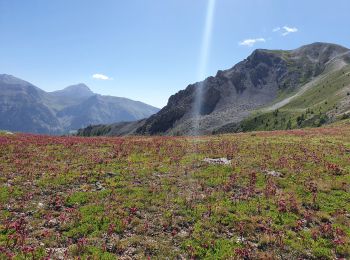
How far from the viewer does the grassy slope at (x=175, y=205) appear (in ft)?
56.0

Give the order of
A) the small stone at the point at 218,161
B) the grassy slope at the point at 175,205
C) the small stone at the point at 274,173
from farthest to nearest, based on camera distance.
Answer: the small stone at the point at 218,161 → the small stone at the point at 274,173 → the grassy slope at the point at 175,205

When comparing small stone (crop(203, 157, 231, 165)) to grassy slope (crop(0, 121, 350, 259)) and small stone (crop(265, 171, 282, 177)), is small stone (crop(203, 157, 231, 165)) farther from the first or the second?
small stone (crop(265, 171, 282, 177))

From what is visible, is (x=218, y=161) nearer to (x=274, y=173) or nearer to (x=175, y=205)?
(x=274, y=173)

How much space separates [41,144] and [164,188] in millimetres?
23706

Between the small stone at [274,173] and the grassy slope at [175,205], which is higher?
the small stone at [274,173]

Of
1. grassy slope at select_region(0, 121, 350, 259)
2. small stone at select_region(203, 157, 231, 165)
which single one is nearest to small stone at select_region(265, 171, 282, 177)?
grassy slope at select_region(0, 121, 350, 259)

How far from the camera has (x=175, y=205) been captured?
2206 cm

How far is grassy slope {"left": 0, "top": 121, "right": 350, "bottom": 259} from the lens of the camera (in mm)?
17062

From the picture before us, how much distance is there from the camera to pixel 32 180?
2717 cm

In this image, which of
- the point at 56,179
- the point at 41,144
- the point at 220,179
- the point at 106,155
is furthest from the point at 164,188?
the point at 41,144

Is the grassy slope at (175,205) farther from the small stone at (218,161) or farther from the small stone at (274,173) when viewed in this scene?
the small stone at (218,161)

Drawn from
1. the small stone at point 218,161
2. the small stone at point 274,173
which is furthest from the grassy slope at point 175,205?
the small stone at point 218,161

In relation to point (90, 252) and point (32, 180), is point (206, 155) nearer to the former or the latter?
point (32, 180)

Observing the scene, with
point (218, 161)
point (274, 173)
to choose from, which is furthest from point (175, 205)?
point (218, 161)
